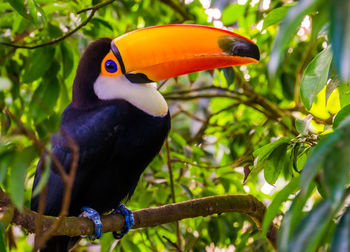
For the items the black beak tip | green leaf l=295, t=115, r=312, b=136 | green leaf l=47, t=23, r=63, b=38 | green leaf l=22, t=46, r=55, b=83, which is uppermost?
the black beak tip

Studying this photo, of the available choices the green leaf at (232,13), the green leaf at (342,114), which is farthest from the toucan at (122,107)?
the green leaf at (342,114)

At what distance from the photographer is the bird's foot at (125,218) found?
2.43m

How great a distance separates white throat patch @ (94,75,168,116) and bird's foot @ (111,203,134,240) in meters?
0.44

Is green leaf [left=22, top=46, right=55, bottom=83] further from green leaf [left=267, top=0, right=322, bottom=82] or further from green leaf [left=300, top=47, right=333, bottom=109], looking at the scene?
green leaf [left=267, top=0, right=322, bottom=82]

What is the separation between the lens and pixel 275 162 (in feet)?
6.68

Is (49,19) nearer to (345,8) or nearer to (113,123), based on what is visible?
(113,123)

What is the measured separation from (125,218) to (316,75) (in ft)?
3.67

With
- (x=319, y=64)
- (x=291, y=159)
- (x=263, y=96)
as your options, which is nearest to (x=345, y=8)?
(x=319, y=64)

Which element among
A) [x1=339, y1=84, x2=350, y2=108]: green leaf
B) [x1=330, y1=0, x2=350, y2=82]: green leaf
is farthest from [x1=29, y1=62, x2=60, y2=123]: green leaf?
[x1=330, y1=0, x2=350, y2=82]: green leaf

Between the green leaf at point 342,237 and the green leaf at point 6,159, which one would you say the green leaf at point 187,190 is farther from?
the green leaf at point 342,237

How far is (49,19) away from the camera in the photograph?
291 cm

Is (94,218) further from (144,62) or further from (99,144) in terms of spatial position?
(144,62)

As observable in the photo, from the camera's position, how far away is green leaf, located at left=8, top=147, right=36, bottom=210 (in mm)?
1181

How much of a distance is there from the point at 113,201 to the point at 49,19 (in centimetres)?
97
